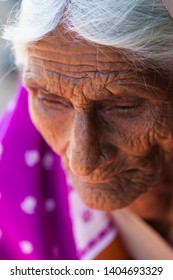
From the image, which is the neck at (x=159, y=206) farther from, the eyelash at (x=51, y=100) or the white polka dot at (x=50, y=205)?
the eyelash at (x=51, y=100)

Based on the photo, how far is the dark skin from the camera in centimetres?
121

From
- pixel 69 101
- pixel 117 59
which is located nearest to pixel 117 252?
pixel 69 101

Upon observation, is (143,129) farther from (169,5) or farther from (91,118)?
(169,5)

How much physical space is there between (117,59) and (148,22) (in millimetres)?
101

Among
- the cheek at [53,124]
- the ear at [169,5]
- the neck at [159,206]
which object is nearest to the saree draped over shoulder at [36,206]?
the neck at [159,206]

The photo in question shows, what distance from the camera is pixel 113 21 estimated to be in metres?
1.12

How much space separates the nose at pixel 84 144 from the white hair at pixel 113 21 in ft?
0.60

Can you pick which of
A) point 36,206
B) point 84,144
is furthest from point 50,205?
point 84,144

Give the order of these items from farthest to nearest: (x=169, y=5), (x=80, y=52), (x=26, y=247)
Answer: (x=26, y=247) → (x=80, y=52) → (x=169, y=5)

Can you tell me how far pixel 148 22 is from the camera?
114cm

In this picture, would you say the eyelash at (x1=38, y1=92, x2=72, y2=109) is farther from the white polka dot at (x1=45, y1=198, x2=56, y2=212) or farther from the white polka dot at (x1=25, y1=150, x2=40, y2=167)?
the white polka dot at (x1=45, y1=198, x2=56, y2=212)

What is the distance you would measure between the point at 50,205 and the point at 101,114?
0.57 m

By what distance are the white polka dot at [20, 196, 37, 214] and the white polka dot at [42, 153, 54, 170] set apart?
0.11 meters
